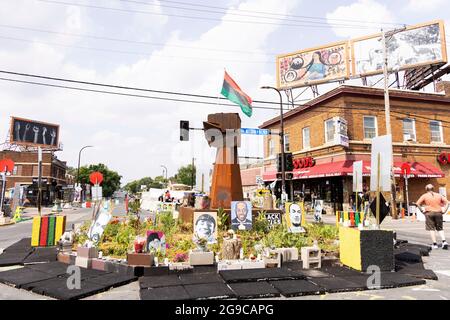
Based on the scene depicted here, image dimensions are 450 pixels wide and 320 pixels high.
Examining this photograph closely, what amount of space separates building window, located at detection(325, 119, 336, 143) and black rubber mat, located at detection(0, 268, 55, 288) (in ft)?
70.2

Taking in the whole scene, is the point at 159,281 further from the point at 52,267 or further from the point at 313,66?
the point at 313,66

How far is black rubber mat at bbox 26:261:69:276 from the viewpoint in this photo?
6492 millimetres

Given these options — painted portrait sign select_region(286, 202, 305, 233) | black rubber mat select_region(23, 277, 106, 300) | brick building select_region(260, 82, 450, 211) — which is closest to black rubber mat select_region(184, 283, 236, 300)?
black rubber mat select_region(23, 277, 106, 300)

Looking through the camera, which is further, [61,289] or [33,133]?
[33,133]

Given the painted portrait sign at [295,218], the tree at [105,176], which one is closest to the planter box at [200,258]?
the painted portrait sign at [295,218]

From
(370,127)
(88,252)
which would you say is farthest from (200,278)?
(370,127)

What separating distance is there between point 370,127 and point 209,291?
2209 centimetres

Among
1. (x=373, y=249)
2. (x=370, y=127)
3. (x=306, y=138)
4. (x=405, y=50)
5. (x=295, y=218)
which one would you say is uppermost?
(x=405, y=50)

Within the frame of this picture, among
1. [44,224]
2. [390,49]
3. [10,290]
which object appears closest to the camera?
[10,290]

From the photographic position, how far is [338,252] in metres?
7.72

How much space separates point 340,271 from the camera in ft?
21.8
